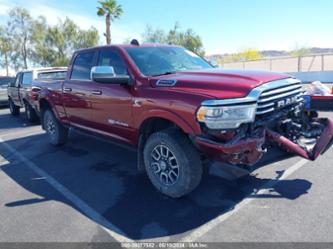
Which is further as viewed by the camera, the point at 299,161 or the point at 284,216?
the point at 299,161

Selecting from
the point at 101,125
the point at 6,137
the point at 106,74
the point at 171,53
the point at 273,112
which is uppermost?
the point at 171,53

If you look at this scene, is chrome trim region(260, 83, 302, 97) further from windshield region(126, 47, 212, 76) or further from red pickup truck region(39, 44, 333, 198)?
windshield region(126, 47, 212, 76)

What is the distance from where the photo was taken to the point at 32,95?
29.3 feet

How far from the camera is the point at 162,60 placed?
4523mm

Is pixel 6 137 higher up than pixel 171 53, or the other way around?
pixel 171 53

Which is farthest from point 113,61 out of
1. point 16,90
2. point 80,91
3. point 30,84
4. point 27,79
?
point 16,90

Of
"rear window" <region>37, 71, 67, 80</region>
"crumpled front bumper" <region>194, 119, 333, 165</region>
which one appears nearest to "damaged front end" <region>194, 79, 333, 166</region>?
"crumpled front bumper" <region>194, 119, 333, 165</region>

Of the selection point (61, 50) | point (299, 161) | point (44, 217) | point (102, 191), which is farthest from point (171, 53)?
point (61, 50)

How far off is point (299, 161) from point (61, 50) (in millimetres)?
38706

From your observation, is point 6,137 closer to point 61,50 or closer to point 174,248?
point 174,248

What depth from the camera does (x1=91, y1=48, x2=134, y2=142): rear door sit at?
4.23m

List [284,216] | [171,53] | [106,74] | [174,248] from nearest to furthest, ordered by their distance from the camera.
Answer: [174,248], [284,216], [106,74], [171,53]

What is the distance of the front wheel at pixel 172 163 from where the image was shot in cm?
353

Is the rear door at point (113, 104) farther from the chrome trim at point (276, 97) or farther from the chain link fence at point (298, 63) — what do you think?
the chain link fence at point (298, 63)
